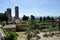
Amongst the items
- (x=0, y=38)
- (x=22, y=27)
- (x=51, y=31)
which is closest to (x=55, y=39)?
(x=51, y=31)

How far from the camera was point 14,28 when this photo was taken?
27.5 meters

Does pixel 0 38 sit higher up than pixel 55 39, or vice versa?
pixel 0 38

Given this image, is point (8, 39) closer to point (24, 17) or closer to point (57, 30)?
point (57, 30)

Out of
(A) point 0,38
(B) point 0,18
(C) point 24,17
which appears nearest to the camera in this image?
(A) point 0,38

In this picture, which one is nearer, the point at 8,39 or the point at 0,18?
the point at 8,39

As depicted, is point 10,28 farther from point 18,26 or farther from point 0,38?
point 0,38

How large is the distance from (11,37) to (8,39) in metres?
0.37

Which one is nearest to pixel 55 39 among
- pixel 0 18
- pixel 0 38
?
pixel 0 38

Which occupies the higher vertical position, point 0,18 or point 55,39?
point 0,18

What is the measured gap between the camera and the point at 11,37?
1369 centimetres

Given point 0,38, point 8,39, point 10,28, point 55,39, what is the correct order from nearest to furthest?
point 0,38, point 8,39, point 55,39, point 10,28

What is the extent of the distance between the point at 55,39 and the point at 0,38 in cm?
946

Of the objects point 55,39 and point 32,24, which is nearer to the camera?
point 55,39

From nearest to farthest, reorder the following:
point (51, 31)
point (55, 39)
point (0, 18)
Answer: point (55, 39)
point (51, 31)
point (0, 18)
